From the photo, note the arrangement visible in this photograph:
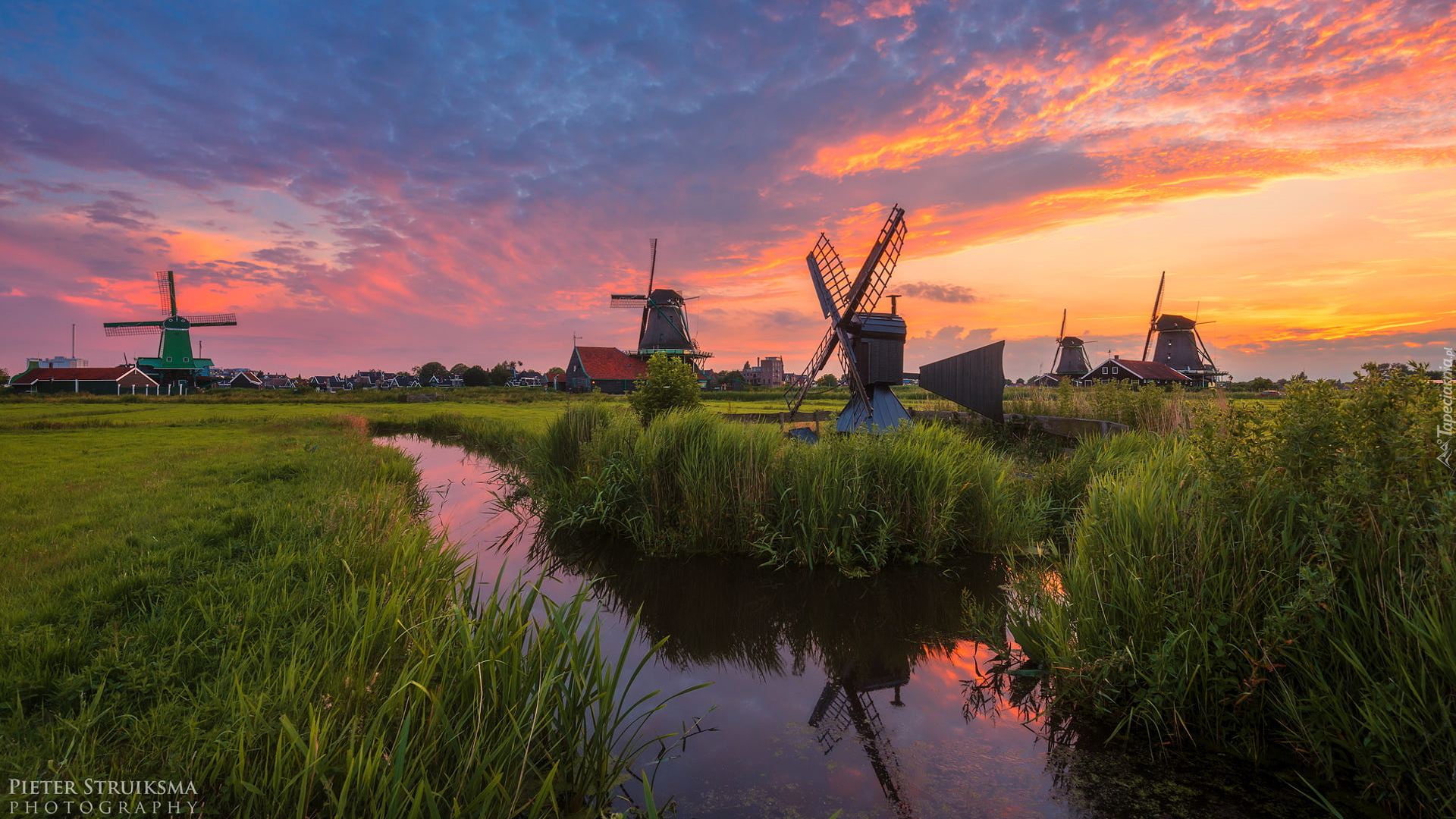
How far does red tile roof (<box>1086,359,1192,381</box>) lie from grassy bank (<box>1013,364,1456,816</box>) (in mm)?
63301

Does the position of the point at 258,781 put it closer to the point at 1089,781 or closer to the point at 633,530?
the point at 1089,781

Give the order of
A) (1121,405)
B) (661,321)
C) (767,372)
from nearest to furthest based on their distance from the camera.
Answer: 1. (1121,405)
2. (661,321)
3. (767,372)

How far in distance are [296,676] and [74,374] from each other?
3554 inches

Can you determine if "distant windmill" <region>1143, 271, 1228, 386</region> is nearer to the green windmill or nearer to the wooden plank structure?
the wooden plank structure

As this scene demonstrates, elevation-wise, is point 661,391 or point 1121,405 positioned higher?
point 661,391

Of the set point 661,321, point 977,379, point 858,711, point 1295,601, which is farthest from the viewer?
point 661,321

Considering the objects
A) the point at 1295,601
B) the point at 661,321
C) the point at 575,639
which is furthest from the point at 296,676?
the point at 661,321

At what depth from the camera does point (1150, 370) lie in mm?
57938

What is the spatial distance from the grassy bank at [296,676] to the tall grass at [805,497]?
2.63 meters

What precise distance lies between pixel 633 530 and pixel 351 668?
580 centimetres

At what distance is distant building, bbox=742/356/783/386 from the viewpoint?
12875 cm

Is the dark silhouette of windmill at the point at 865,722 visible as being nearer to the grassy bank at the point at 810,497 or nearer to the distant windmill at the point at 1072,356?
the grassy bank at the point at 810,497

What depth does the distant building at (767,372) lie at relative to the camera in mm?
128750

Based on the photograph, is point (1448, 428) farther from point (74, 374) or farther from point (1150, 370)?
point (74, 374)
